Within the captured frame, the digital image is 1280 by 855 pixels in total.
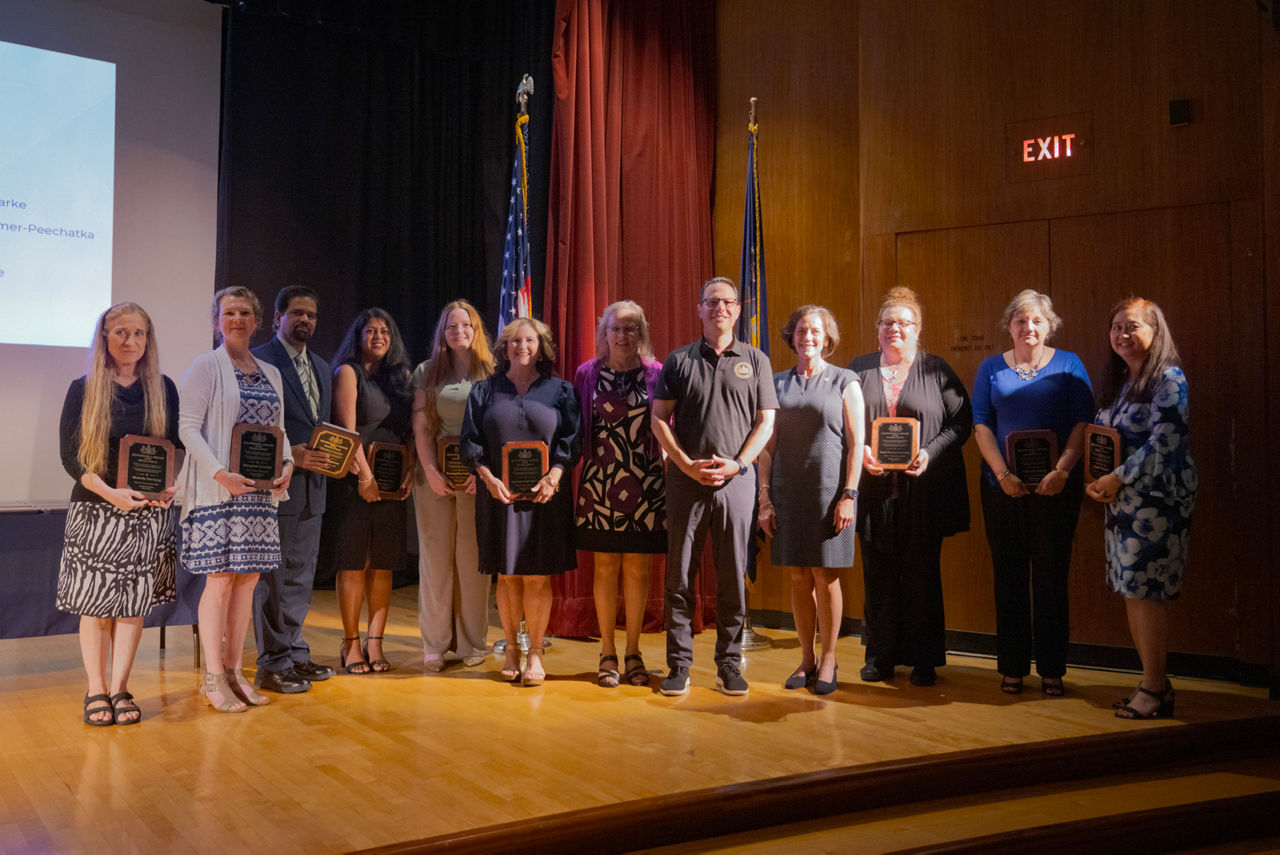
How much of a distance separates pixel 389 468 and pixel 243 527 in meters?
0.82

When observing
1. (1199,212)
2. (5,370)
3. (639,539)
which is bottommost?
(639,539)

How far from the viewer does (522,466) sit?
411cm

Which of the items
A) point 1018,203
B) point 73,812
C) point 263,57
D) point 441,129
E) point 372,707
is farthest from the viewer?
point 441,129

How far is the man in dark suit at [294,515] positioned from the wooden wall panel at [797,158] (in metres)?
2.62

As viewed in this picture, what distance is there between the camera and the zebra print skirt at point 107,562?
3508 mm

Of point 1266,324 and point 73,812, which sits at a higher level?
point 1266,324

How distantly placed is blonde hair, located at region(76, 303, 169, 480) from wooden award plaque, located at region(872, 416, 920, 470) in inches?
110

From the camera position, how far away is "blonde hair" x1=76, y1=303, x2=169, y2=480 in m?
3.48

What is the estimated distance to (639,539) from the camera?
4164mm

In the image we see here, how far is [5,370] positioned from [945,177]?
5129 mm

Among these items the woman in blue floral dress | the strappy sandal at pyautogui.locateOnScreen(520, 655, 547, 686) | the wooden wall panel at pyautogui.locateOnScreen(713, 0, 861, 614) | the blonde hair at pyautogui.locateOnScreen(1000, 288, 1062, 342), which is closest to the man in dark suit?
the strappy sandal at pyautogui.locateOnScreen(520, 655, 547, 686)

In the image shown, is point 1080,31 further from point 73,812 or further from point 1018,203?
point 73,812

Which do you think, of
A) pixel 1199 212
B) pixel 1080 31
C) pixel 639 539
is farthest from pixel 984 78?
pixel 639 539

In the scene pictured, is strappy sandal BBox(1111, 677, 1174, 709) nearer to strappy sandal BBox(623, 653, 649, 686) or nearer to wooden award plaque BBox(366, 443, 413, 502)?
strappy sandal BBox(623, 653, 649, 686)
